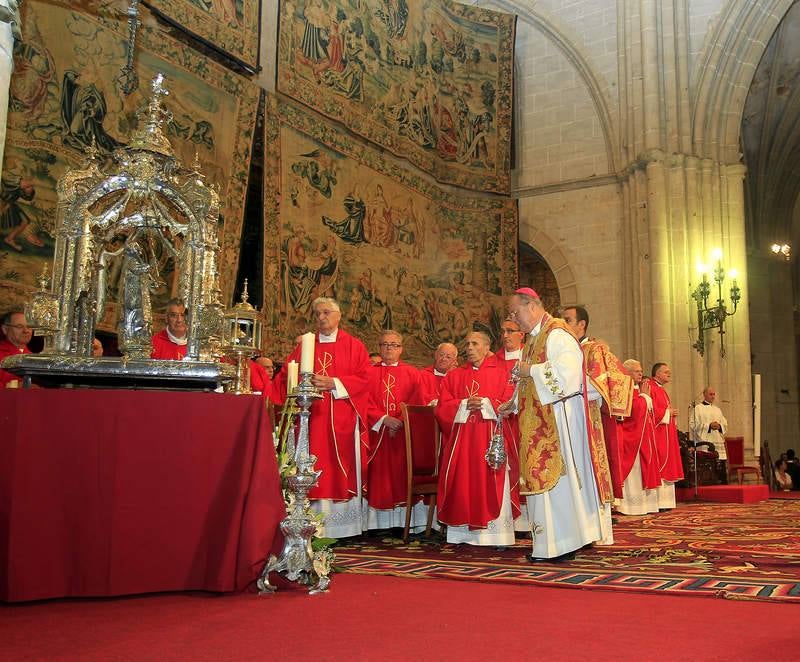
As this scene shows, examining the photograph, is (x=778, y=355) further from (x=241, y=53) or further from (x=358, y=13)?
(x=241, y=53)

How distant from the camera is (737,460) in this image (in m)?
14.1

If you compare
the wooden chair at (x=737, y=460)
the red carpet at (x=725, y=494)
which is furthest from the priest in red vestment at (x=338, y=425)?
the wooden chair at (x=737, y=460)

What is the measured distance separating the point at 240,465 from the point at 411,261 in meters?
10.8

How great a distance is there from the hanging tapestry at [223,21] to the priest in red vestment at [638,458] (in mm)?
6591

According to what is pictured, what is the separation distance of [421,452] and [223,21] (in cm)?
699

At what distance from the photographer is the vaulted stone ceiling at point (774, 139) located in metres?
18.3

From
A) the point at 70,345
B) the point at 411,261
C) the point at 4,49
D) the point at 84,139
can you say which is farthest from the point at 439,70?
the point at 70,345

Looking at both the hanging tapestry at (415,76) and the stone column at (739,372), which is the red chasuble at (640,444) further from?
the hanging tapestry at (415,76)

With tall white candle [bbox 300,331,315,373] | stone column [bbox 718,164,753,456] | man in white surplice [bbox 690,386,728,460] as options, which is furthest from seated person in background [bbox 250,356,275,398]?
stone column [bbox 718,164,753,456]

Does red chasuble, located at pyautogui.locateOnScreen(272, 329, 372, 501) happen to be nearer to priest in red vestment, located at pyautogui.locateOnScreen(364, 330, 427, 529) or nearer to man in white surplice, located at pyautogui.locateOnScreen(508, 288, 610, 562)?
priest in red vestment, located at pyautogui.locateOnScreen(364, 330, 427, 529)

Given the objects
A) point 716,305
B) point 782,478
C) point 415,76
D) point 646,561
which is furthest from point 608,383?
point 782,478

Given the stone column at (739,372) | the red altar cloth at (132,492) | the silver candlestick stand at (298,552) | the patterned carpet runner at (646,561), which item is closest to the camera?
the red altar cloth at (132,492)

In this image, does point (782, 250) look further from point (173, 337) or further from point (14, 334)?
point (14, 334)

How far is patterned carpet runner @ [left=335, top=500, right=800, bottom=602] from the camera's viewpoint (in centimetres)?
404
